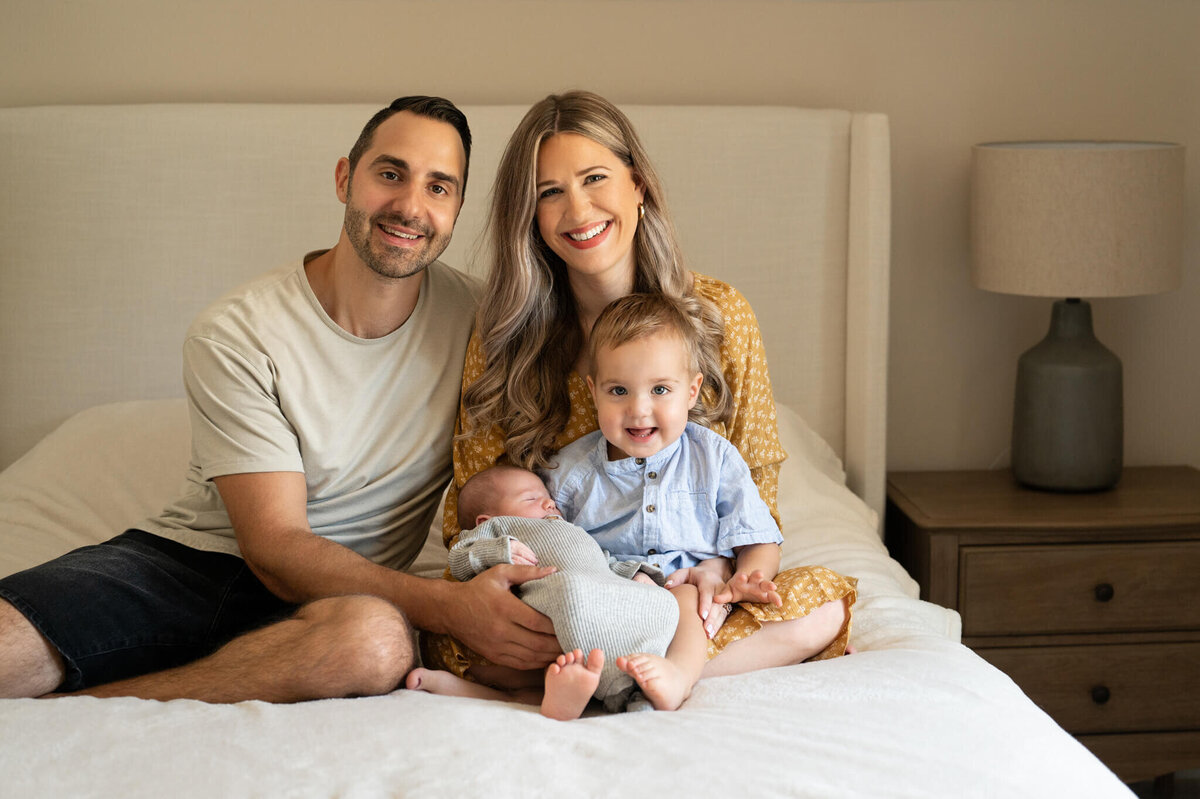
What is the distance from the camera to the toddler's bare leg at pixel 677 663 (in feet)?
4.33

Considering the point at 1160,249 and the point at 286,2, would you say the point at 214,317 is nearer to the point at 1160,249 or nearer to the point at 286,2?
the point at 286,2

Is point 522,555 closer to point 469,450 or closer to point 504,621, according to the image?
point 504,621

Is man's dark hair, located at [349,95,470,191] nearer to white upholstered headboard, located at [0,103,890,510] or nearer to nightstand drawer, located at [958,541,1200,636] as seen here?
white upholstered headboard, located at [0,103,890,510]

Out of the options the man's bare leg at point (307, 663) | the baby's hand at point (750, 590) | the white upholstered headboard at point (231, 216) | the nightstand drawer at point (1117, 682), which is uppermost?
the white upholstered headboard at point (231, 216)

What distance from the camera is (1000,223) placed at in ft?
7.99

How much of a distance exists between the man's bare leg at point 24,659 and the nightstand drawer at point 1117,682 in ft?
5.90

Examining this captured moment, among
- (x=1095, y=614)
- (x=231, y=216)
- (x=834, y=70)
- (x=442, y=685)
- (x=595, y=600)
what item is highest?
(x=834, y=70)

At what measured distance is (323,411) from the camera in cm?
175

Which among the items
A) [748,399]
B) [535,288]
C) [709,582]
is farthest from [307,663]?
[748,399]

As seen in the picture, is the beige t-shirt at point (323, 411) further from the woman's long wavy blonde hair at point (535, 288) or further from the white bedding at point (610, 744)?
the white bedding at point (610, 744)

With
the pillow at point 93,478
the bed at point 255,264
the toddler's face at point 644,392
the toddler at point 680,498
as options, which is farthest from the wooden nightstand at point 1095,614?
the pillow at point 93,478

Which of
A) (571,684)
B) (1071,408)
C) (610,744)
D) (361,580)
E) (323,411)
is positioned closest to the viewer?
(610,744)

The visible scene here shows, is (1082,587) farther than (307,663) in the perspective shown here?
Yes

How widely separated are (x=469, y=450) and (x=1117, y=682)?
4.94 ft
